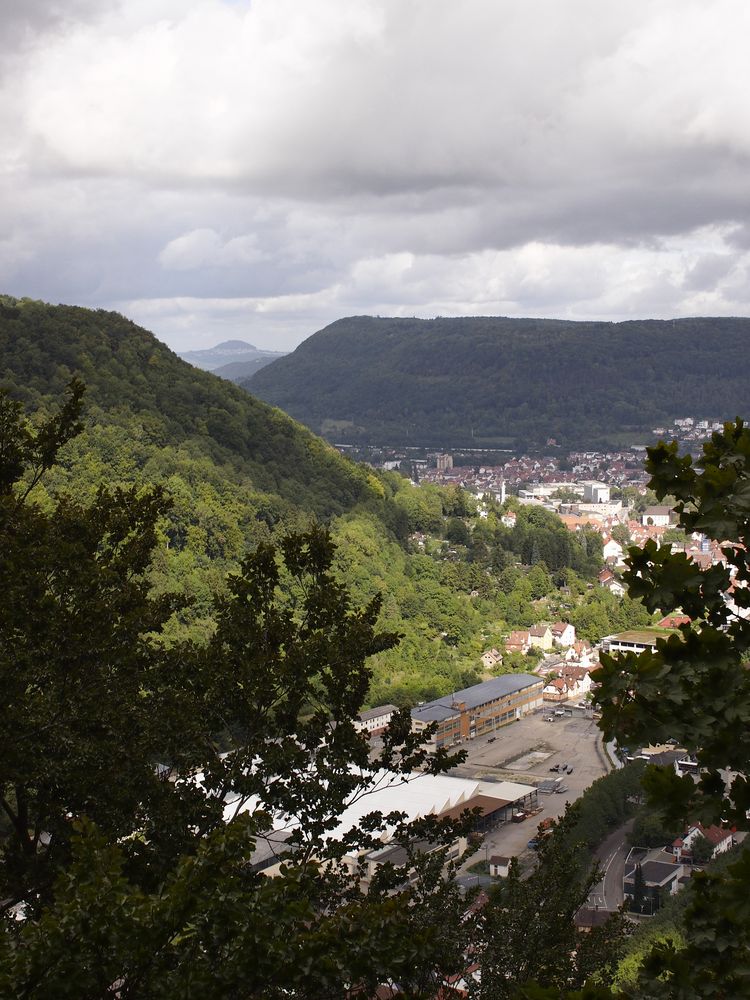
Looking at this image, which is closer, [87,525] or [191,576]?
[87,525]

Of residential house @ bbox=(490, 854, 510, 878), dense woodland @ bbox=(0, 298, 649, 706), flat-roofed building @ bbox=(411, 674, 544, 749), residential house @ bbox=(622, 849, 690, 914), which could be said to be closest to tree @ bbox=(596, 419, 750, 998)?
residential house @ bbox=(622, 849, 690, 914)

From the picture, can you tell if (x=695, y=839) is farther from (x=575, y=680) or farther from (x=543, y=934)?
(x=543, y=934)

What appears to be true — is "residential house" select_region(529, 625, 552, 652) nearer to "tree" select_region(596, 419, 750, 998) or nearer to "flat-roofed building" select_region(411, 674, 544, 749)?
"flat-roofed building" select_region(411, 674, 544, 749)

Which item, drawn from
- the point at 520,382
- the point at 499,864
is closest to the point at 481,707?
the point at 499,864

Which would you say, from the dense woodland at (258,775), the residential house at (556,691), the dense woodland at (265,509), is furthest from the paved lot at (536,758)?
the dense woodland at (258,775)

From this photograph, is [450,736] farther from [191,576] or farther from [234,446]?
[234,446]

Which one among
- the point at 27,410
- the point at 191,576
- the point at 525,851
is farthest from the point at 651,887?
the point at 27,410

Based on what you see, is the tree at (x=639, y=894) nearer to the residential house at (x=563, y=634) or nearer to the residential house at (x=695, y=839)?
the residential house at (x=695, y=839)
